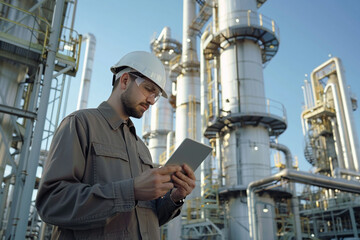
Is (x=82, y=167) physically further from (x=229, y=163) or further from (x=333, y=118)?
(x=333, y=118)

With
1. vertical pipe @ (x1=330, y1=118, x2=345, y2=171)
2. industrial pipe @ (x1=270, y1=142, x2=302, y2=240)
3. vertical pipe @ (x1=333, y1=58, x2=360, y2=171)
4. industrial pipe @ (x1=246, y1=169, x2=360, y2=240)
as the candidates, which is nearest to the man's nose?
industrial pipe @ (x1=246, y1=169, x2=360, y2=240)

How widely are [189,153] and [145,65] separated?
73 cm

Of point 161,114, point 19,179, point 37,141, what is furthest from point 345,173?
point 19,179

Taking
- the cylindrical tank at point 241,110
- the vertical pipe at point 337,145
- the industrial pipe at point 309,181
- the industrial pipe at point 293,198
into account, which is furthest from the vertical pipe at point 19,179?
the vertical pipe at point 337,145

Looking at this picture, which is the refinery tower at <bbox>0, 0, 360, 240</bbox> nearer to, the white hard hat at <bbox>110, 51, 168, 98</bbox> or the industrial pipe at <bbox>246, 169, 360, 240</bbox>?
the industrial pipe at <bbox>246, 169, 360, 240</bbox>

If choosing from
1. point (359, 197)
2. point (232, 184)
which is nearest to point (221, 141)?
point (232, 184)

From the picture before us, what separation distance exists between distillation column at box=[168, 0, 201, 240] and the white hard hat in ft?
65.6

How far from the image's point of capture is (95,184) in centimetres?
155

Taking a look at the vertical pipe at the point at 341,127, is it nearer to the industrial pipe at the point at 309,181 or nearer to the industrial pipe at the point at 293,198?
the industrial pipe at the point at 293,198

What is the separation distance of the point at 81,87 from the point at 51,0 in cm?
1223

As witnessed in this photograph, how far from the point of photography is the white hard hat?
2088 mm

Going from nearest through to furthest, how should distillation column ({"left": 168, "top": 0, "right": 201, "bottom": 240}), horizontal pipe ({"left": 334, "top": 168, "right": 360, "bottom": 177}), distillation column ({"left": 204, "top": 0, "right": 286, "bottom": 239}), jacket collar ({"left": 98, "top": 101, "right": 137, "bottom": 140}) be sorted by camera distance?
jacket collar ({"left": 98, "top": 101, "right": 137, "bottom": 140}) → distillation column ({"left": 204, "top": 0, "right": 286, "bottom": 239}) → horizontal pipe ({"left": 334, "top": 168, "right": 360, "bottom": 177}) → distillation column ({"left": 168, "top": 0, "right": 201, "bottom": 240})

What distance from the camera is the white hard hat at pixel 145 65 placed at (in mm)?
2088

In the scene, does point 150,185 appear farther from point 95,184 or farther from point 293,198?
point 293,198
